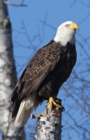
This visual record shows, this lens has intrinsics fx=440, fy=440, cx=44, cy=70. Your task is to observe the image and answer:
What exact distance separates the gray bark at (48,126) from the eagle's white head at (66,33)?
1.50 meters

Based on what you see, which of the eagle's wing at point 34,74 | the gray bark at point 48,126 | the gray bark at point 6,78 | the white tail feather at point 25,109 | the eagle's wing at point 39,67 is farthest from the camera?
the eagle's wing at point 39,67

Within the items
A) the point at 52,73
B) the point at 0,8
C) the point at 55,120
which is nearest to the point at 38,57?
the point at 52,73

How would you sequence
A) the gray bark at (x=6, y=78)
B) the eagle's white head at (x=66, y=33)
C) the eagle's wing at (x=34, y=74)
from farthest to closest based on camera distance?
the eagle's white head at (x=66, y=33) → the eagle's wing at (x=34, y=74) → the gray bark at (x=6, y=78)

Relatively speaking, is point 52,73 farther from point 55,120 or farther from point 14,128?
point 14,128

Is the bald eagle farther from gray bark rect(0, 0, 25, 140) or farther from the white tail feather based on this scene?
gray bark rect(0, 0, 25, 140)

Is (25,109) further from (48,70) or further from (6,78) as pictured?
(6,78)

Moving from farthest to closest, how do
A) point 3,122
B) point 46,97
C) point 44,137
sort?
point 46,97, point 44,137, point 3,122

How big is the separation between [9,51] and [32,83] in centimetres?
158

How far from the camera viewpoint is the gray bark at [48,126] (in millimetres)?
2852

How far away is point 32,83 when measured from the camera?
4.19m

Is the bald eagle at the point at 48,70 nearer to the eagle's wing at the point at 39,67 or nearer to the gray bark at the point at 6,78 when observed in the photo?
the eagle's wing at the point at 39,67

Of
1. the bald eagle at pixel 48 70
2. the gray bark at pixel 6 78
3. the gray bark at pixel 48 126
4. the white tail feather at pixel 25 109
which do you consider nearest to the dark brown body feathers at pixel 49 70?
the bald eagle at pixel 48 70

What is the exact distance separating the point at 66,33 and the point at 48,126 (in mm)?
1833

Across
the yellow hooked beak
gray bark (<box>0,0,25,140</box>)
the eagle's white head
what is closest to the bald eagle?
the eagle's white head
